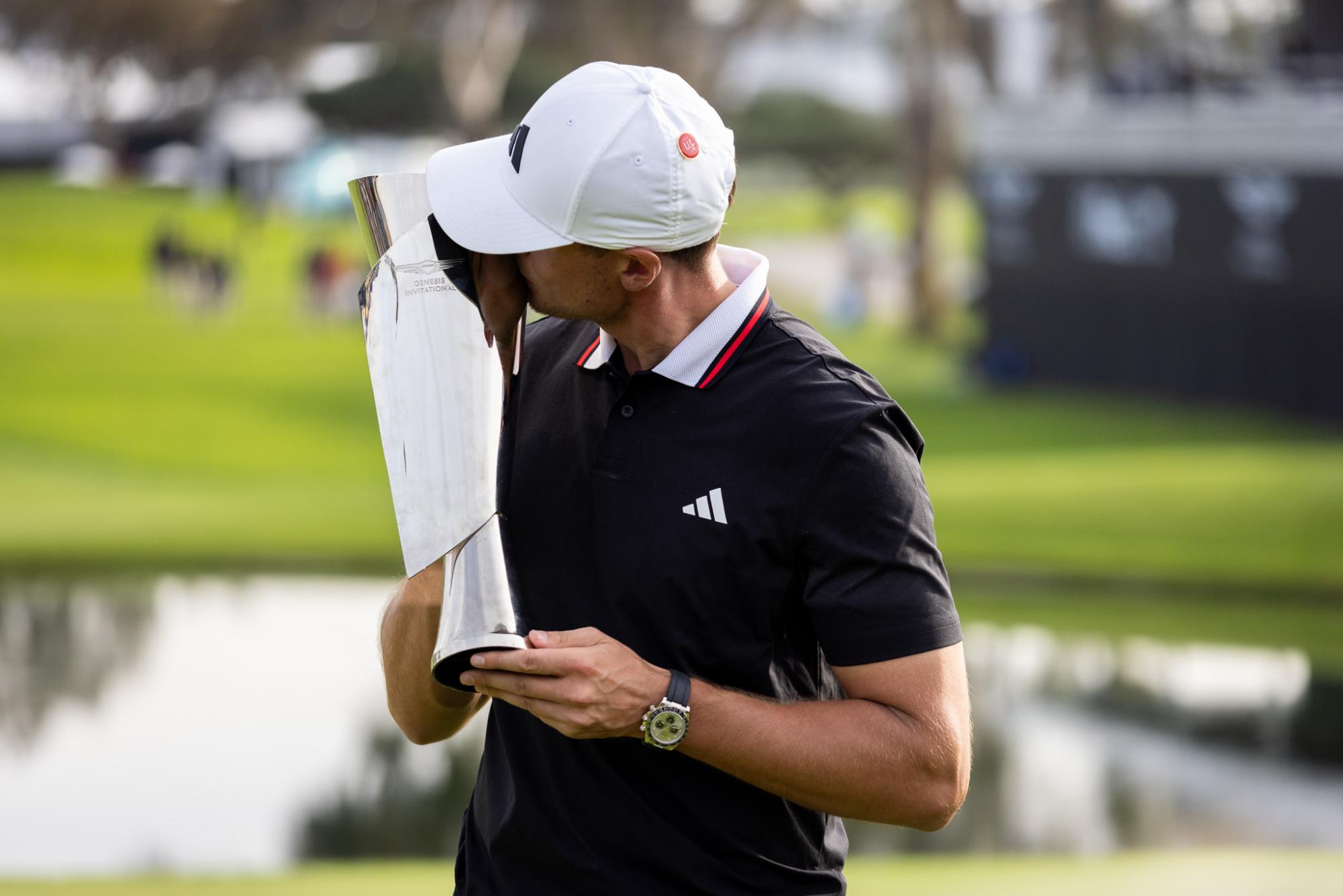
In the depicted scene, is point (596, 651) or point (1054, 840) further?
point (1054, 840)

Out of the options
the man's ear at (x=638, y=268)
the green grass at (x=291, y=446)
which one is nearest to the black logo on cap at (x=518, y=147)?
the man's ear at (x=638, y=268)

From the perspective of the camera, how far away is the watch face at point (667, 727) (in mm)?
1483

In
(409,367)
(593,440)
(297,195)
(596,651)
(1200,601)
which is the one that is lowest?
(1200,601)

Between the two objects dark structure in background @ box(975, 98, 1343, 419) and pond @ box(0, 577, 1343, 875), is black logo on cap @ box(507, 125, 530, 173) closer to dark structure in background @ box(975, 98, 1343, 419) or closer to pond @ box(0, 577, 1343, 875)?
pond @ box(0, 577, 1343, 875)

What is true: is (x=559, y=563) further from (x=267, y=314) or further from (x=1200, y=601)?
(x=267, y=314)

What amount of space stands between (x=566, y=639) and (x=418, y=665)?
0.25 m

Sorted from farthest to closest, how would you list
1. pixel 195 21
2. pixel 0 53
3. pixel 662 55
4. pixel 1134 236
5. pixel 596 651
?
1. pixel 662 55
2. pixel 195 21
3. pixel 0 53
4. pixel 1134 236
5. pixel 596 651

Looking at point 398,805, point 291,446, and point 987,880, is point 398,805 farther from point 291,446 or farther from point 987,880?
point 291,446

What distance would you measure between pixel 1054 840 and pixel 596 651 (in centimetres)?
451

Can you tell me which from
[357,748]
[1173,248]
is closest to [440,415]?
[357,748]

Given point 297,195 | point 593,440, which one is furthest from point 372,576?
point 593,440

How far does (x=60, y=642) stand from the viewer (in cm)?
854

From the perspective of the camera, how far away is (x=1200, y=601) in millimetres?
10461

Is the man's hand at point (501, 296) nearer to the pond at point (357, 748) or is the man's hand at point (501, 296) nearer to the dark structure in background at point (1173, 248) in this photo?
the pond at point (357, 748)
